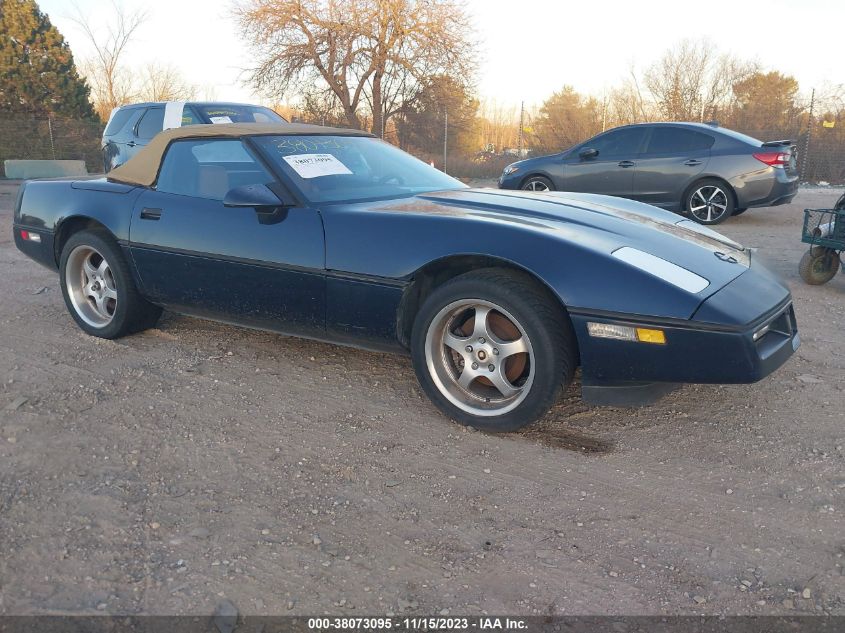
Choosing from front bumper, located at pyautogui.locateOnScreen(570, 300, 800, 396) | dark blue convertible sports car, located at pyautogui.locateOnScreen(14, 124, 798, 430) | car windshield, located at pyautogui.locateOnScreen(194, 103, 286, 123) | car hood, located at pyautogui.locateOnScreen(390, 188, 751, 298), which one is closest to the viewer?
front bumper, located at pyautogui.locateOnScreen(570, 300, 800, 396)

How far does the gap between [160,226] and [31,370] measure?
3.31 feet

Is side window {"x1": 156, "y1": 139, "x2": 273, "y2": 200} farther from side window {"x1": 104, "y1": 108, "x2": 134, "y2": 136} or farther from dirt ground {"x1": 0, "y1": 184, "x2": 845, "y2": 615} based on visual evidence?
side window {"x1": 104, "y1": 108, "x2": 134, "y2": 136}

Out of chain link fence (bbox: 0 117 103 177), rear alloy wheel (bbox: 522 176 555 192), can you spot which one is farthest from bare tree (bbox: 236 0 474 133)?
rear alloy wheel (bbox: 522 176 555 192)

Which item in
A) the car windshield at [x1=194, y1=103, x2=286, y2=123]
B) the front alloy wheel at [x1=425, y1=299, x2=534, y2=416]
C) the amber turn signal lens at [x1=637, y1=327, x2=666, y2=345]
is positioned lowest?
the front alloy wheel at [x1=425, y1=299, x2=534, y2=416]

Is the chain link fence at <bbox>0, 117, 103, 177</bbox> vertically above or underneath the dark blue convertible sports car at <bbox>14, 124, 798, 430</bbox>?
above

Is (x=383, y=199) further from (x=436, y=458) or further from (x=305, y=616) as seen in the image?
(x=305, y=616)

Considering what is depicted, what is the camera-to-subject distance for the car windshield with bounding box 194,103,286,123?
9.20 metres

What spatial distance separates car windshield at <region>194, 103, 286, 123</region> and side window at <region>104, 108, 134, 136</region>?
3.90ft

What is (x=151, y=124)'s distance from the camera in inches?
368

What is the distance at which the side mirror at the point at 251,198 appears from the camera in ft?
10.9

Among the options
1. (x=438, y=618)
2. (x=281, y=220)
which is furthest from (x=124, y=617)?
(x=281, y=220)

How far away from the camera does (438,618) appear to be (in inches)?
74.1

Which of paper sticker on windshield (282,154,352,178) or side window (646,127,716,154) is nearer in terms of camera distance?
paper sticker on windshield (282,154,352,178)

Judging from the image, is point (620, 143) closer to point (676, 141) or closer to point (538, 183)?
point (676, 141)
